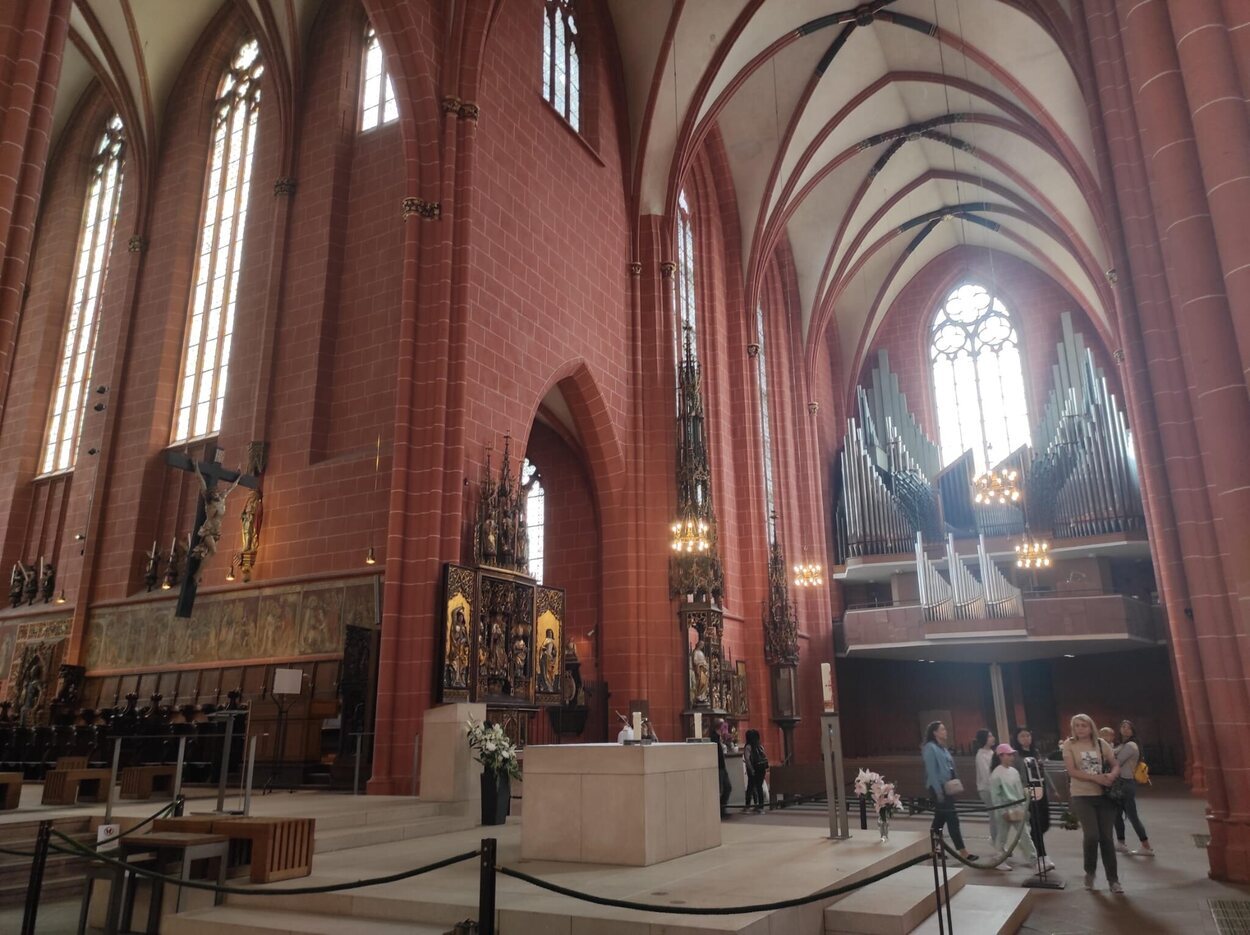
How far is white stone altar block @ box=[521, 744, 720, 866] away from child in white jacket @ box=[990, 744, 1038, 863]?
3.29 meters

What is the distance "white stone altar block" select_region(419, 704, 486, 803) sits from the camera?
10133mm

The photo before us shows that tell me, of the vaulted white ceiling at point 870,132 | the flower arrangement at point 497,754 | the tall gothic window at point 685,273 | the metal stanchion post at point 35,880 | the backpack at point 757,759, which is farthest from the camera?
the tall gothic window at point 685,273

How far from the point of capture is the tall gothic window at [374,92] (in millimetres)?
16141

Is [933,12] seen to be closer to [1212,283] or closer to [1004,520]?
[1004,520]

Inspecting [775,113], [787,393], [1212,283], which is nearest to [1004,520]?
[787,393]

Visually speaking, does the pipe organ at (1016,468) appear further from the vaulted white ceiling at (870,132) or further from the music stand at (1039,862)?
the music stand at (1039,862)

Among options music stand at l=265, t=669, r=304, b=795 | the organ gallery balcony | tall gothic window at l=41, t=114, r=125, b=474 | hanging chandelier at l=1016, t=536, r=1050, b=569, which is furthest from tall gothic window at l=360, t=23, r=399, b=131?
the organ gallery balcony

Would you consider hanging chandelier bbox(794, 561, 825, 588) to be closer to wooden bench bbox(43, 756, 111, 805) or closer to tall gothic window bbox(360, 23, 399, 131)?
tall gothic window bbox(360, 23, 399, 131)

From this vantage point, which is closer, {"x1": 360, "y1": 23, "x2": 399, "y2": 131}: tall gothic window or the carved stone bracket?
the carved stone bracket

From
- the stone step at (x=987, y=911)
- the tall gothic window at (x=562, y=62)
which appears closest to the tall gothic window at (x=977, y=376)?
the tall gothic window at (x=562, y=62)

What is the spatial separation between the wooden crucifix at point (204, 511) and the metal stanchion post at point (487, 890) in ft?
33.2

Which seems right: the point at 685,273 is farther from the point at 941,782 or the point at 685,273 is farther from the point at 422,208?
the point at 941,782

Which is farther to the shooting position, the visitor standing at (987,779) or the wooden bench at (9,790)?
the visitor standing at (987,779)

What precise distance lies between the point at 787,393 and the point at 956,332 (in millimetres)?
7227
